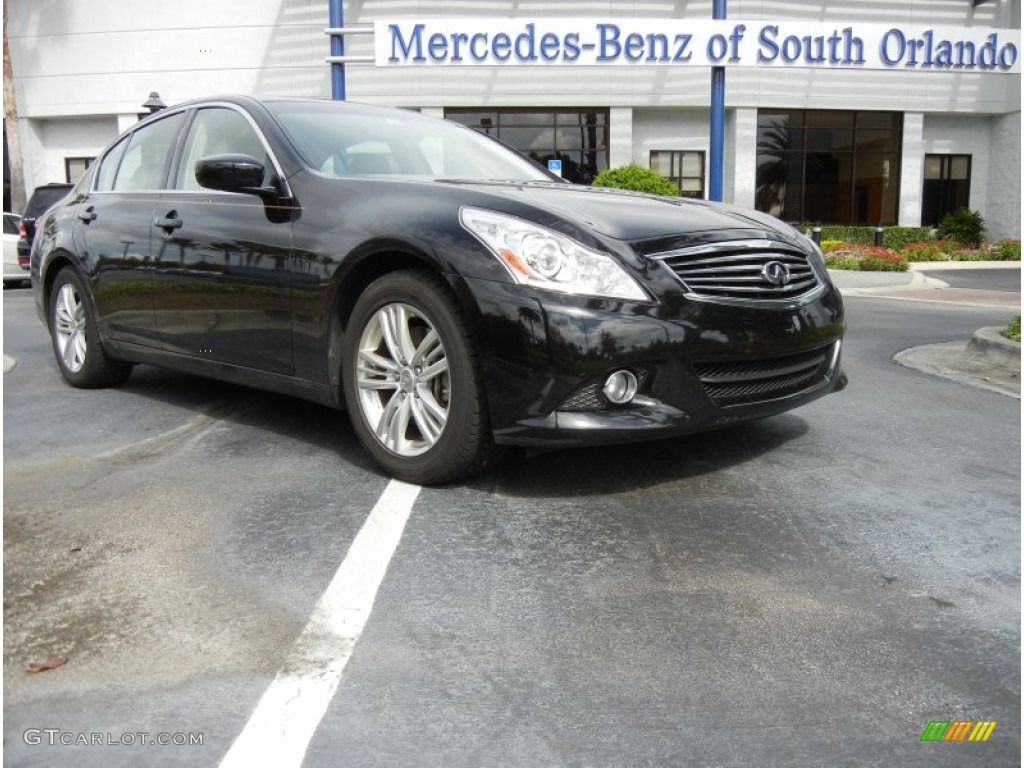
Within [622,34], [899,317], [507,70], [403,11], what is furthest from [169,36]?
[899,317]

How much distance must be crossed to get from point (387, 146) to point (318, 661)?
9.65 feet

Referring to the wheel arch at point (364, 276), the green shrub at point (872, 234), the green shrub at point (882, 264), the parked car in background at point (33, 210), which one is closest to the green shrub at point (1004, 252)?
the green shrub at point (872, 234)

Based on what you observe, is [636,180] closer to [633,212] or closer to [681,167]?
[681,167]

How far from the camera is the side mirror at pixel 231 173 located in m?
4.07

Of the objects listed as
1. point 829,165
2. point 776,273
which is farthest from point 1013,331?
point 829,165

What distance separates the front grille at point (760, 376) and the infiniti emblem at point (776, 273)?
0.30m

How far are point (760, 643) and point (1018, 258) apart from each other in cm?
2445

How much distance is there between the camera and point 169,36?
83.0ft

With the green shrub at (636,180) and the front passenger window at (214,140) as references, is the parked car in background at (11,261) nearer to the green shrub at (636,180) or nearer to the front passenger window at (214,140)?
the green shrub at (636,180)

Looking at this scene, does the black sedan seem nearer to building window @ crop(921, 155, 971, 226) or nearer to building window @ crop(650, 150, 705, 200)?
building window @ crop(650, 150, 705, 200)

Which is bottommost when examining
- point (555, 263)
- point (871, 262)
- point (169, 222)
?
point (871, 262)

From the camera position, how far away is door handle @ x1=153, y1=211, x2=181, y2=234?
4.75m

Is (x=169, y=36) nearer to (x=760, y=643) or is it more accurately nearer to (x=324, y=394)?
(x=324, y=394)

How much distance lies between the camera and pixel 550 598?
272 cm
